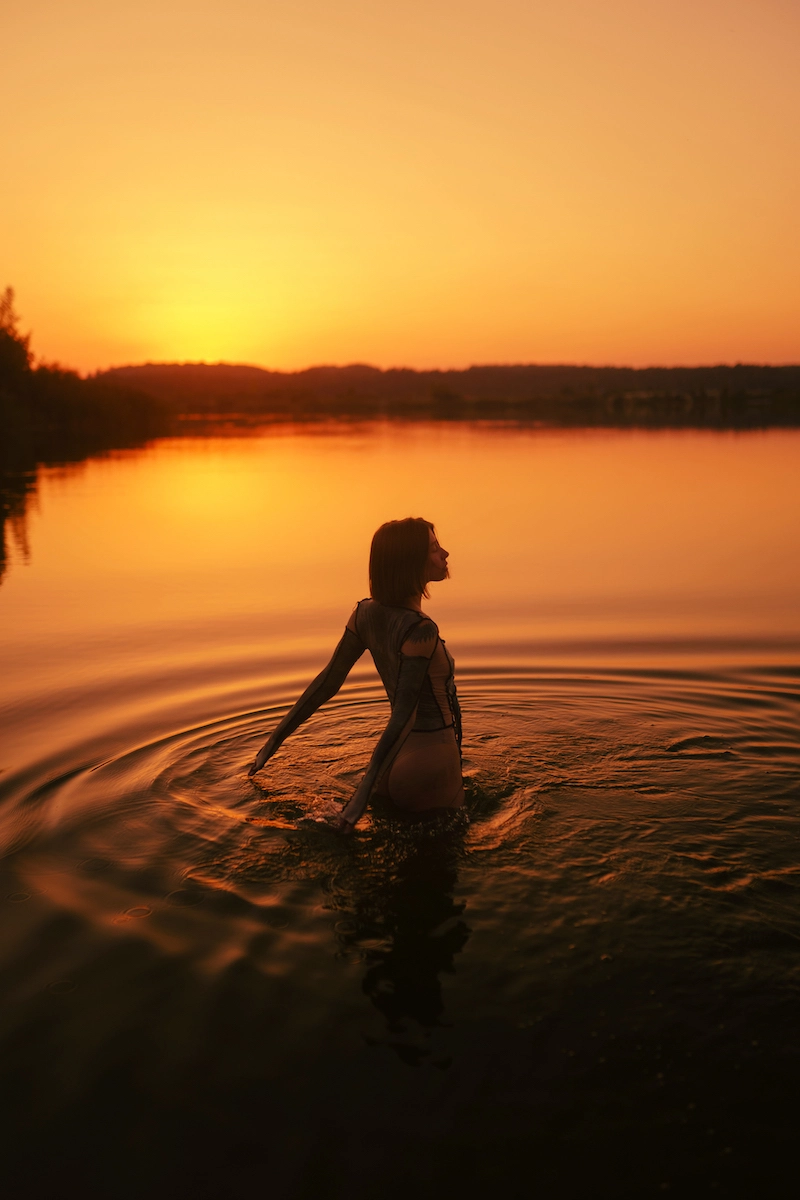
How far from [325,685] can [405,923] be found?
2012mm

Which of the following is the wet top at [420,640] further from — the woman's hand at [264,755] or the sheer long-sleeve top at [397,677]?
the woman's hand at [264,755]

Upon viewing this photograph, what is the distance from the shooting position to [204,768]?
319 inches

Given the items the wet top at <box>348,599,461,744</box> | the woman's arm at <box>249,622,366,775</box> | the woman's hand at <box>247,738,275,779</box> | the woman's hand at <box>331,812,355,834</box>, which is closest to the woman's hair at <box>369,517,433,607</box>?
the wet top at <box>348,599,461,744</box>

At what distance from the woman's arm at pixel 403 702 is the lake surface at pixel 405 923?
420 mm

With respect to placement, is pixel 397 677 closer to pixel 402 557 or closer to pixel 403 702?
pixel 403 702

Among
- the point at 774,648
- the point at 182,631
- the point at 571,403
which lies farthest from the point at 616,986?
the point at 571,403

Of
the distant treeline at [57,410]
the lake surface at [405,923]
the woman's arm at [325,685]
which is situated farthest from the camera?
the distant treeline at [57,410]

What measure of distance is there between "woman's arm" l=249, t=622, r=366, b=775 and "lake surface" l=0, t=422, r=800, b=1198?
591mm

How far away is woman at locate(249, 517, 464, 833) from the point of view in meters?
6.08

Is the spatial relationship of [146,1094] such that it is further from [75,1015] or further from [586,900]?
[586,900]

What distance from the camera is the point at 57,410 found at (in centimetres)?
9475

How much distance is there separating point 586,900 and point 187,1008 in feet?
7.64

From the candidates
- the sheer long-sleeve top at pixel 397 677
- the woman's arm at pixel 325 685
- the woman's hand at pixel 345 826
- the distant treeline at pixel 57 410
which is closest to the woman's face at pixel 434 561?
the sheer long-sleeve top at pixel 397 677

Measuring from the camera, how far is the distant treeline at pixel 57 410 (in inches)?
2776
